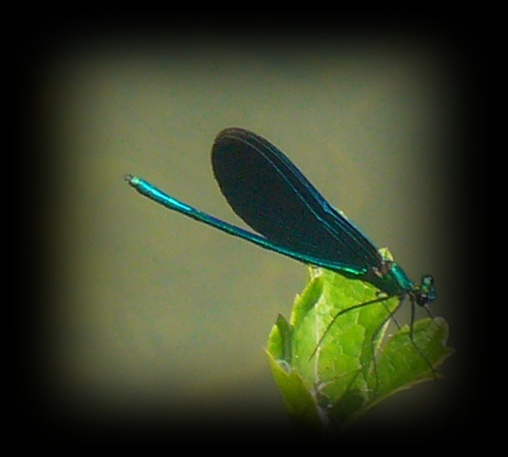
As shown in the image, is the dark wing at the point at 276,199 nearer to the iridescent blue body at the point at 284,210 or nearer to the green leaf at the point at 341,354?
the iridescent blue body at the point at 284,210

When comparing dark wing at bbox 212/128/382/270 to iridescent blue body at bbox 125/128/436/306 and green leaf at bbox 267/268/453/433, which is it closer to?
iridescent blue body at bbox 125/128/436/306

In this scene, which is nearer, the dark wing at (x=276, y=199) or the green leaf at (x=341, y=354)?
the green leaf at (x=341, y=354)

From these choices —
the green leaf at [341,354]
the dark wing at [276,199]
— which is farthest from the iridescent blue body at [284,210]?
the green leaf at [341,354]

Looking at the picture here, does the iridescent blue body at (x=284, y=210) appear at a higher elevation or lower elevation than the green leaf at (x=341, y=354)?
higher

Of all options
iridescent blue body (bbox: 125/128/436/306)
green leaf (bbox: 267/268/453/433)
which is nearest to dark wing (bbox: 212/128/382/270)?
iridescent blue body (bbox: 125/128/436/306)

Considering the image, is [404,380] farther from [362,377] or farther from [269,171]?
[269,171]

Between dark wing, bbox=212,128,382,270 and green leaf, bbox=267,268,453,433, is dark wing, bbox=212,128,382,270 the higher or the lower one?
the higher one

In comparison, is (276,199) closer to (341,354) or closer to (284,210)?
(284,210)

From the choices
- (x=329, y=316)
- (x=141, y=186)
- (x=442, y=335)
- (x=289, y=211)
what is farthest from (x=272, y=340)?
(x=141, y=186)
